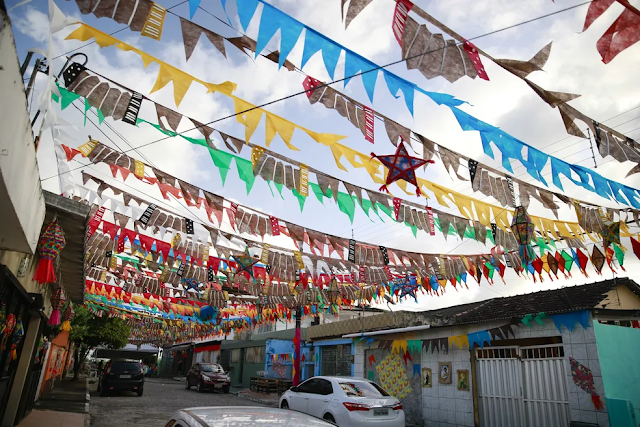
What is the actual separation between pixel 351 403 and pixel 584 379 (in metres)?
5.59

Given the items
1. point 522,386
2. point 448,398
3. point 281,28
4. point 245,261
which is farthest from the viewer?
point 448,398

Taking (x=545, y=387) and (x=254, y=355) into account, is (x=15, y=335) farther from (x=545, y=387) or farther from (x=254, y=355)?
(x=254, y=355)

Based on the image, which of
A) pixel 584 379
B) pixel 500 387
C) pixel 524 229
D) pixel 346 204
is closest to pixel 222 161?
pixel 346 204

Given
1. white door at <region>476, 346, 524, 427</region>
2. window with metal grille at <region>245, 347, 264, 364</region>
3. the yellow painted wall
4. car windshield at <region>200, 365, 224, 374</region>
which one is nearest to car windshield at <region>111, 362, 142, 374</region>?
car windshield at <region>200, 365, 224, 374</region>

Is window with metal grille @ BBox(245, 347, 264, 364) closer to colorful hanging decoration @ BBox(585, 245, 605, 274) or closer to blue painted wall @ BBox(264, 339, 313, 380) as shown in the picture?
blue painted wall @ BBox(264, 339, 313, 380)

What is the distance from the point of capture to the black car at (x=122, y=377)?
18.8 m

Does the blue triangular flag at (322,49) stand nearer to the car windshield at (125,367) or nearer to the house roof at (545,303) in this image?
the house roof at (545,303)

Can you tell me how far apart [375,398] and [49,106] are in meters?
8.81

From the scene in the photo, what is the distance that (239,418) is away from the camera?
11.5ft

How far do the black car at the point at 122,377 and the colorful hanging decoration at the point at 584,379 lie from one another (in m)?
18.0

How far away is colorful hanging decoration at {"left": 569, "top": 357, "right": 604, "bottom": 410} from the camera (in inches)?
362

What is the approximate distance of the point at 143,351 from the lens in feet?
199

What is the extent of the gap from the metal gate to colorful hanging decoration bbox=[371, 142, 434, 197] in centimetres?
761

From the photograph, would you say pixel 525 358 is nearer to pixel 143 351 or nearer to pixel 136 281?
pixel 136 281
